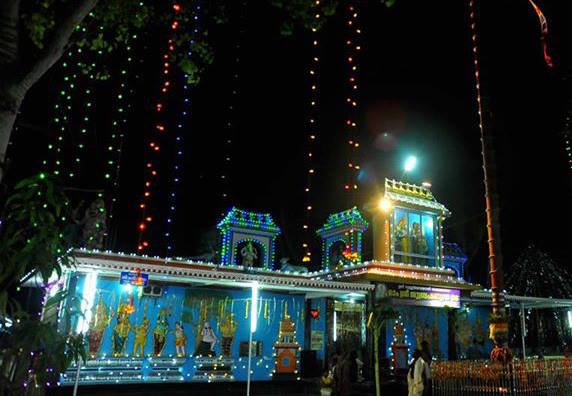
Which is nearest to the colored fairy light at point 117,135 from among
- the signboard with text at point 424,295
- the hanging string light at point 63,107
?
the hanging string light at point 63,107

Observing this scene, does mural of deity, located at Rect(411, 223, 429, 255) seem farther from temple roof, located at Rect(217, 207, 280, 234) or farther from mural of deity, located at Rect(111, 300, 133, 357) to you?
mural of deity, located at Rect(111, 300, 133, 357)

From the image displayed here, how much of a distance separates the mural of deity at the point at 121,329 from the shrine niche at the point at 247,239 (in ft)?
15.6

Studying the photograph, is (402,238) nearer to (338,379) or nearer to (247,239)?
(247,239)

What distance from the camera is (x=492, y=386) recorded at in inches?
410

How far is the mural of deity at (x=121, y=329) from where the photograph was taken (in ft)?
45.6

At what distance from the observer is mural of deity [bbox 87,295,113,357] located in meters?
13.4

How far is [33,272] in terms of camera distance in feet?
11.7

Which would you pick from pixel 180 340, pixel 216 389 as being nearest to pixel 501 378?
pixel 216 389

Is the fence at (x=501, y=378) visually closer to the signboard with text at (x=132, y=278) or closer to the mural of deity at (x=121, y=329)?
the signboard with text at (x=132, y=278)

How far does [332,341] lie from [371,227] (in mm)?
5051

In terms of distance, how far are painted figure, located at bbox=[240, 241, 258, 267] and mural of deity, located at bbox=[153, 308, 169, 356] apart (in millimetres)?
4274

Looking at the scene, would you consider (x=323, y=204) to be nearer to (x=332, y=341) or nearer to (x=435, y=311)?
(x=435, y=311)

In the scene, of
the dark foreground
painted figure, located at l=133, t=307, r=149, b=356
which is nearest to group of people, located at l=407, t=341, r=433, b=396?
the dark foreground

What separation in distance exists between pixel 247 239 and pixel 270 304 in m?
3.13
